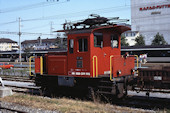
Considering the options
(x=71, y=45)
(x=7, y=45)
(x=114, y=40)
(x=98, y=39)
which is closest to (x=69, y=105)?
(x=71, y=45)

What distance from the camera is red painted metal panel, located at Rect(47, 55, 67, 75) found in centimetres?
1107

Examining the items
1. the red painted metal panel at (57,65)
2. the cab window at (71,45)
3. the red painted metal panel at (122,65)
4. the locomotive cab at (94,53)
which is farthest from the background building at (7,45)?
the red painted metal panel at (122,65)

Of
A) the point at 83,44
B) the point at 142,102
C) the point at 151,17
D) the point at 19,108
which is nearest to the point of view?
the point at 19,108

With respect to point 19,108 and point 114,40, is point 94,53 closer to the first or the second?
point 114,40

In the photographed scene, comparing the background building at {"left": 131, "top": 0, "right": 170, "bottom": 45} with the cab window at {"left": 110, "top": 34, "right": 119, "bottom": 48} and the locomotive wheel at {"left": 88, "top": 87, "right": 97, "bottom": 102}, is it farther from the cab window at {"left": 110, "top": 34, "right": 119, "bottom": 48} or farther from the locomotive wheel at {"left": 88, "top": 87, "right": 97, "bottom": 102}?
the locomotive wheel at {"left": 88, "top": 87, "right": 97, "bottom": 102}

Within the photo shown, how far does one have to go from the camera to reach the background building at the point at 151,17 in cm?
8469

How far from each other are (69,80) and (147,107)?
13.3 feet

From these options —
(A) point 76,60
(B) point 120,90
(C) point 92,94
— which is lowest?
(C) point 92,94

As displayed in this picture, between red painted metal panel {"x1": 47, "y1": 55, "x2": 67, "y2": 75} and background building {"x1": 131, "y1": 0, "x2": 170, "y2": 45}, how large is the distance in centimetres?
7881

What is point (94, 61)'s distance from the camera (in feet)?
32.6

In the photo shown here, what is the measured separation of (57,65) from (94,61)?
8.02 feet

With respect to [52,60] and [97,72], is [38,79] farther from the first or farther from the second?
[97,72]

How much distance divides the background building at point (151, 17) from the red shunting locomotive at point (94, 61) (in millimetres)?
78232

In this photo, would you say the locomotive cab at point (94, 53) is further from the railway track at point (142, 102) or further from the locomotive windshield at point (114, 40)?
the railway track at point (142, 102)
